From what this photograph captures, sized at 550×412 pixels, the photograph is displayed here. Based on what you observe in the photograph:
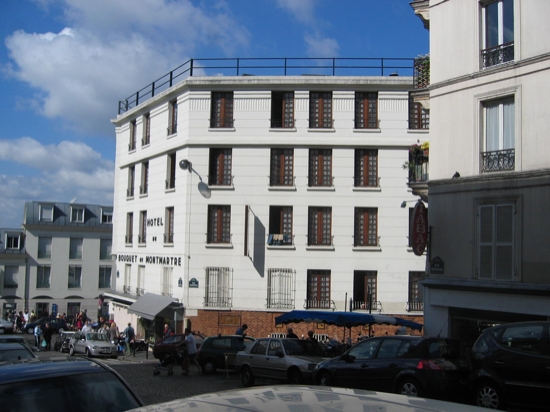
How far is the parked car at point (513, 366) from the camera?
1084cm

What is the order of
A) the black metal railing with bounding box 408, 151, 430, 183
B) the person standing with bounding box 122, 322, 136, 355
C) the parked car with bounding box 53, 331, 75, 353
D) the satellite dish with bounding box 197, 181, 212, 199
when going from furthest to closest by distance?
the parked car with bounding box 53, 331, 75, 353 → the person standing with bounding box 122, 322, 136, 355 → the satellite dish with bounding box 197, 181, 212, 199 → the black metal railing with bounding box 408, 151, 430, 183

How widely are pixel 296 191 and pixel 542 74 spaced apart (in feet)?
51.1

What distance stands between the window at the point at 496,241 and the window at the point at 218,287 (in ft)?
50.4

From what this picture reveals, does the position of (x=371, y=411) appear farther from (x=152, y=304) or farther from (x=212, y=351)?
A: (x=152, y=304)

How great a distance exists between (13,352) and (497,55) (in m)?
14.5

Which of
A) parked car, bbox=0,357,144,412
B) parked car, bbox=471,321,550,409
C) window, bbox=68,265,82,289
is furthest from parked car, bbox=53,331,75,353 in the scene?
window, bbox=68,265,82,289

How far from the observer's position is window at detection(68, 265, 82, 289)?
2359 inches

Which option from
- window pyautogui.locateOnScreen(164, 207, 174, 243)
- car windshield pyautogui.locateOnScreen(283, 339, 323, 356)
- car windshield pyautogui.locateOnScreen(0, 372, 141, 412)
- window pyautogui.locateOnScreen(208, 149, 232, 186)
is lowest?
car windshield pyautogui.locateOnScreen(283, 339, 323, 356)

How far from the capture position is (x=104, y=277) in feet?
202

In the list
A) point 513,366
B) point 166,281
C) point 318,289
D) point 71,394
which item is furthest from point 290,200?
point 71,394

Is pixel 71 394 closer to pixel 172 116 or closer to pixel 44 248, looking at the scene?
pixel 172 116

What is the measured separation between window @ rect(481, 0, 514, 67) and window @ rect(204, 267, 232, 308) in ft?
55.3

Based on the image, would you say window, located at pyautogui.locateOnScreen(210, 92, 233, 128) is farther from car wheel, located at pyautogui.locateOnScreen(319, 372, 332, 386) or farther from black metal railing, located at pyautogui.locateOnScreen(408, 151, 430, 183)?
car wheel, located at pyautogui.locateOnScreen(319, 372, 332, 386)

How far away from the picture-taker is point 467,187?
1772 cm
